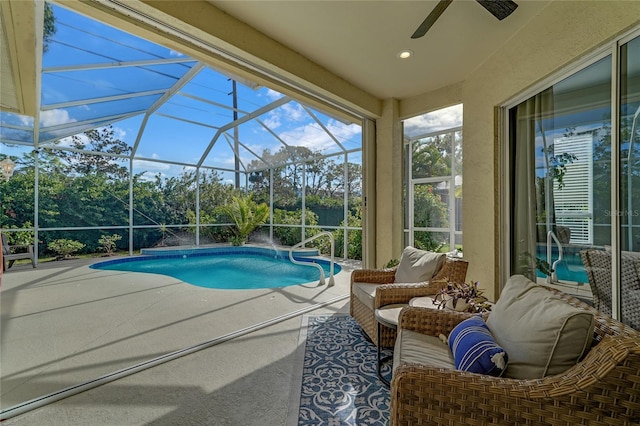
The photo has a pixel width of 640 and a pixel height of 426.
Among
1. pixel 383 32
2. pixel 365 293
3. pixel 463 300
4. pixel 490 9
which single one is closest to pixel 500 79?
pixel 490 9

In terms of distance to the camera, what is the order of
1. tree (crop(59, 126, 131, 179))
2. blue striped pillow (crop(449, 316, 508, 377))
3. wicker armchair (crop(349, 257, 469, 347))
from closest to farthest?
blue striped pillow (crop(449, 316, 508, 377)) → wicker armchair (crop(349, 257, 469, 347)) → tree (crop(59, 126, 131, 179))

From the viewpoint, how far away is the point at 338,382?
7.13ft

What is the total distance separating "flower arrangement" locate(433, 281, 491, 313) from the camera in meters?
2.06

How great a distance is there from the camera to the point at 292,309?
379 cm

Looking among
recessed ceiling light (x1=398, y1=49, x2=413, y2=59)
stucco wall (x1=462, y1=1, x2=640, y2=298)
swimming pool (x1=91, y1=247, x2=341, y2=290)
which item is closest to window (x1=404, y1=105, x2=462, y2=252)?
stucco wall (x1=462, y1=1, x2=640, y2=298)

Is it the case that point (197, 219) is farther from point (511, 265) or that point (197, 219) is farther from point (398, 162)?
point (511, 265)

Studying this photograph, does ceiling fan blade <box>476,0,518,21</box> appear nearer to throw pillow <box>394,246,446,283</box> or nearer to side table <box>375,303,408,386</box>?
throw pillow <box>394,246,446,283</box>

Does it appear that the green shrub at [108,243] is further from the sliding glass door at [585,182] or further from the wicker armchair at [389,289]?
the sliding glass door at [585,182]

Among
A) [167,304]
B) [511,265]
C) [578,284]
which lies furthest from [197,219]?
[578,284]

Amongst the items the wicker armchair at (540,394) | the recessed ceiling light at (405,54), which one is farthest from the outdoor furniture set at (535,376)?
the recessed ceiling light at (405,54)

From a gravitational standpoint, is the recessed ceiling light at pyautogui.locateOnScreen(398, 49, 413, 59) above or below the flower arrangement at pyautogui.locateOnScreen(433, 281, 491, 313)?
above

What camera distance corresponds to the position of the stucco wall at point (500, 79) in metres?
2.12

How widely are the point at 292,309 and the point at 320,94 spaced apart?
2914 mm

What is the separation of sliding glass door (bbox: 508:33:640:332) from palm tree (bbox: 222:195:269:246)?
7.81m
